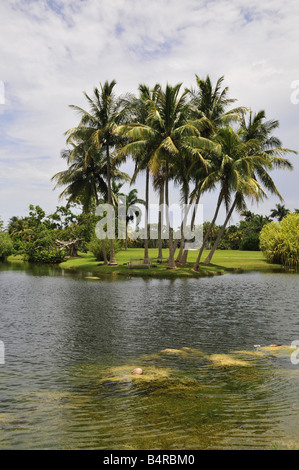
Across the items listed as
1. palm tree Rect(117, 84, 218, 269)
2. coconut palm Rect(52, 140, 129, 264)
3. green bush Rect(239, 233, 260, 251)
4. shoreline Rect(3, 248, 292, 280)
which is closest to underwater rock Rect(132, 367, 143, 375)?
shoreline Rect(3, 248, 292, 280)

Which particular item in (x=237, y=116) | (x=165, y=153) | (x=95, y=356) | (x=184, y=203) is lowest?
(x=95, y=356)

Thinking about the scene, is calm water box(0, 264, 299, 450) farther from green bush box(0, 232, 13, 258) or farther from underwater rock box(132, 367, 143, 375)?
green bush box(0, 232, 13, 258)

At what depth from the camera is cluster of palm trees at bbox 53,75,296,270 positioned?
3641cm

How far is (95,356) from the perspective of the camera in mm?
12086

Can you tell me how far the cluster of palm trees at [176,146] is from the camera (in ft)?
119

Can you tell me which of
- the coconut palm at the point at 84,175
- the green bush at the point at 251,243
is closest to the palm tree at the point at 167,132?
the coconut palm at the point at 84,175

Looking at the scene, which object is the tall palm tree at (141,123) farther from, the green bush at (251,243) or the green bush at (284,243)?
the green bush at (251,243)

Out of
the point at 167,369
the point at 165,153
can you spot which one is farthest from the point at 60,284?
the point at 167,369

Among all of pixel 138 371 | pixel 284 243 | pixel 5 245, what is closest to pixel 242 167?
pixel 284 243

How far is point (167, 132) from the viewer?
3681 cm

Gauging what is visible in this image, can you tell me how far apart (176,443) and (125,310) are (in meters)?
13.5

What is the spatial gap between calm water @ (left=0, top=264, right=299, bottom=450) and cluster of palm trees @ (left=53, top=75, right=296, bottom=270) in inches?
715

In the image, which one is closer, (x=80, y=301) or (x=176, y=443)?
(x=176, y=443)

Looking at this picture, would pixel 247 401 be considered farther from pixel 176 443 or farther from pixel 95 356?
pixel 95 356
